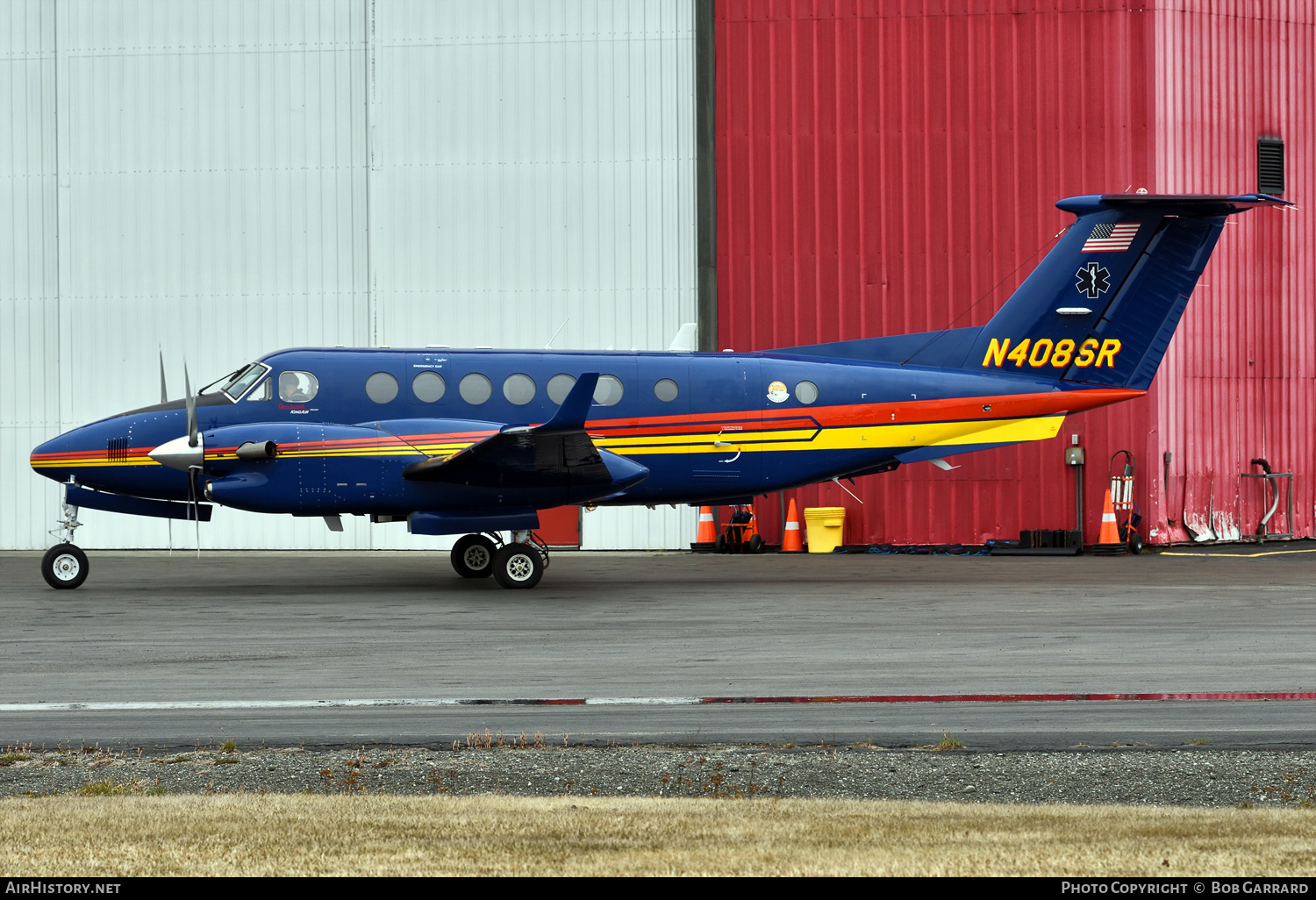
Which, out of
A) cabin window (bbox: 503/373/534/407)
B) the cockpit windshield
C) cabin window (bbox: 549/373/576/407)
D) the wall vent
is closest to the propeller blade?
the cockpit windshield

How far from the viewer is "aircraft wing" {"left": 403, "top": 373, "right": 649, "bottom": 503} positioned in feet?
54.5

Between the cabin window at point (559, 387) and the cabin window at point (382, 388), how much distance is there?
6.82 feet

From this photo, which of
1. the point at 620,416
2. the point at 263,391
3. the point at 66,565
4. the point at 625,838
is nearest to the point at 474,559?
the point at 620,416

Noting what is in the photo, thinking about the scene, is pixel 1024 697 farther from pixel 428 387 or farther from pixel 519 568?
pixel 428 387

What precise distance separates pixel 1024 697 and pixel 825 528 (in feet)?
54.6

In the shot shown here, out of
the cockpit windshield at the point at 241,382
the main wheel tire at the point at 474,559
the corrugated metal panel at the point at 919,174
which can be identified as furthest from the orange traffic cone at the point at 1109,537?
the cockpit windshield at the point at 241,382

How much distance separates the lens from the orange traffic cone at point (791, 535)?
25797 mm

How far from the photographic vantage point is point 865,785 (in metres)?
6.91

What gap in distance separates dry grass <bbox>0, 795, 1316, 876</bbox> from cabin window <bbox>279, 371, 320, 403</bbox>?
11.8 metres

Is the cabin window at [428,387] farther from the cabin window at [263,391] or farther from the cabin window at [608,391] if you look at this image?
the cabin window at [608,391]

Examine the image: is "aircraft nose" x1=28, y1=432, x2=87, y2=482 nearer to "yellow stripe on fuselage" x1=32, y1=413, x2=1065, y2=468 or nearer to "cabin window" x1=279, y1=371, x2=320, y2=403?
"cabin window" x1=279, y1=371, x2=320, y2=403

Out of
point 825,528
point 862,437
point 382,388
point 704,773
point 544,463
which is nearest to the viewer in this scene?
point 704,773

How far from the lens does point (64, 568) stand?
706 inches
